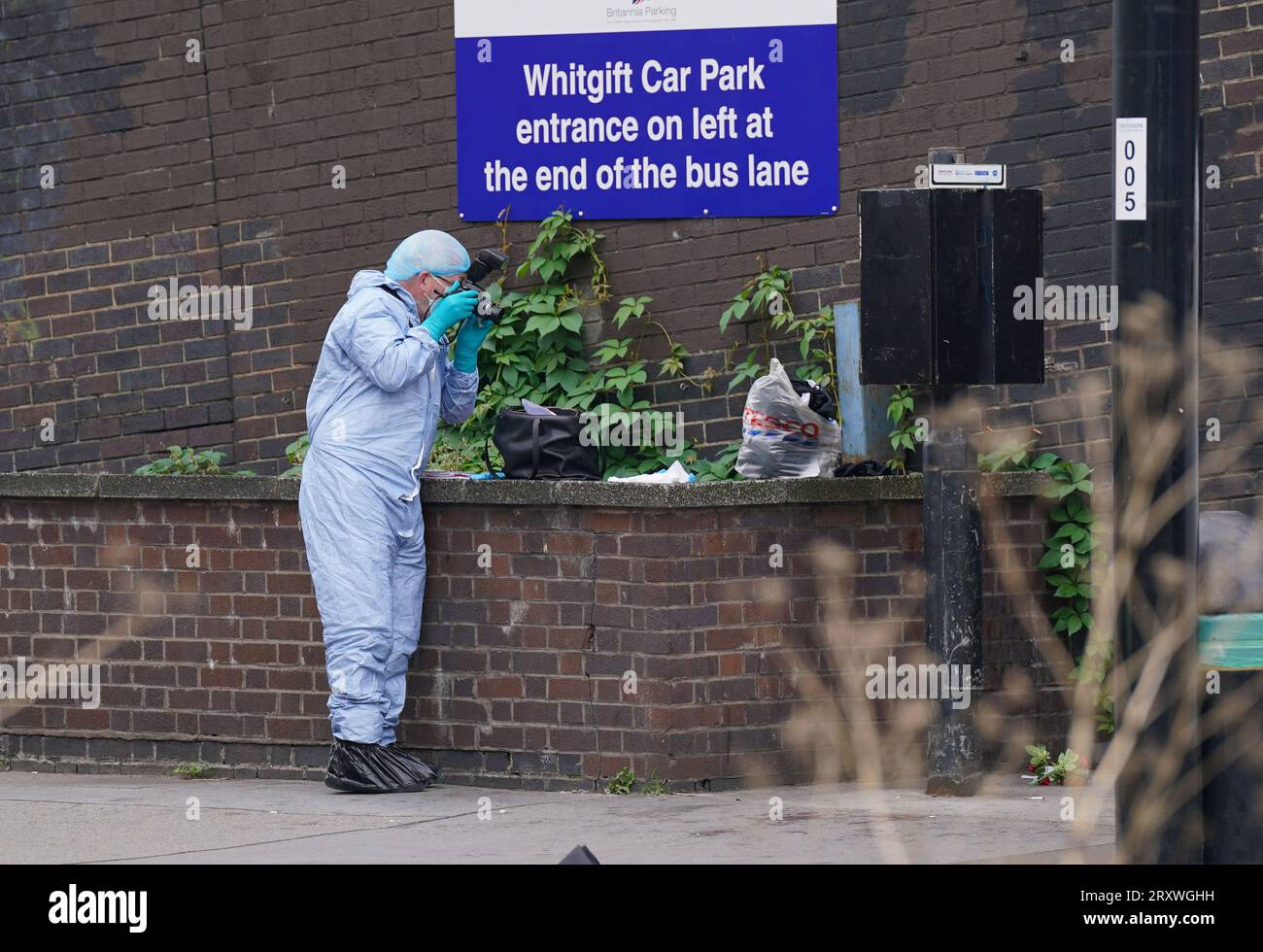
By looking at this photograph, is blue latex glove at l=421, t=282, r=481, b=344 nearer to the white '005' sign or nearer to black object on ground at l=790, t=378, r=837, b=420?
black object on ground at l=790, t=378, r=837, b=420

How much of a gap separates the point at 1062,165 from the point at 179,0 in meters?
5.09

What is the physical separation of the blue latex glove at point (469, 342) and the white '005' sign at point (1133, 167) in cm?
390

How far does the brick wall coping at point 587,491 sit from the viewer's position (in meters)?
8.48

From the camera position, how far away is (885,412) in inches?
378

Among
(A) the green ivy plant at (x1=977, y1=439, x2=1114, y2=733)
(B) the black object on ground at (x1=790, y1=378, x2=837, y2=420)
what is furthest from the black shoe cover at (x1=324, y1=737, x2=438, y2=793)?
(A) the green ivy plant at (x1=977, y1=439, x2=1114, y2=733)

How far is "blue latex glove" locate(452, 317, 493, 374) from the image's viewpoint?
8898 millimetres

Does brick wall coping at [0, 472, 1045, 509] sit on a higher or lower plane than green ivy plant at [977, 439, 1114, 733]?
higher

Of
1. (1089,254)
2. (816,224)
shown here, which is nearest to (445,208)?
(816,224)

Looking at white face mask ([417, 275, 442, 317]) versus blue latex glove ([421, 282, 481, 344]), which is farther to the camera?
white face mask ([417, 275, 442, 317])

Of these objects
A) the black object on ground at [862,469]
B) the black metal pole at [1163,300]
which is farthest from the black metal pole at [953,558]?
the black metal pole at [1163,300]

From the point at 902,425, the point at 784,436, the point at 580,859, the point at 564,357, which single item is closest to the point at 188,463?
the point at 564,357

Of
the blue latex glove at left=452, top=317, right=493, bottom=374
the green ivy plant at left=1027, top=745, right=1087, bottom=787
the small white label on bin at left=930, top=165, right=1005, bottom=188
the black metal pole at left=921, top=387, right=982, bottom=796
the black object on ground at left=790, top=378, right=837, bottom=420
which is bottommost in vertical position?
the green ivy plant at left=1027, top=745, right=1087, bottom=787

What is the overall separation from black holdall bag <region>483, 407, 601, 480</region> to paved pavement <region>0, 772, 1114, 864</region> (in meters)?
1.40

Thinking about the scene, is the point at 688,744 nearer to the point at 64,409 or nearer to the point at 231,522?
the point at 231,522
